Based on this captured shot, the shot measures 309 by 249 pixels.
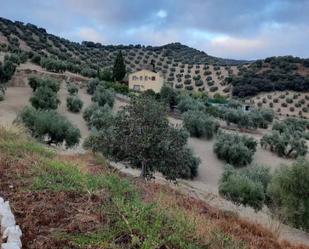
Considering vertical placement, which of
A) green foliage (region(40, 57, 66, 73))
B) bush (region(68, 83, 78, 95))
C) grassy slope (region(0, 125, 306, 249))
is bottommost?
bush (region(68, 83, 78, 95))

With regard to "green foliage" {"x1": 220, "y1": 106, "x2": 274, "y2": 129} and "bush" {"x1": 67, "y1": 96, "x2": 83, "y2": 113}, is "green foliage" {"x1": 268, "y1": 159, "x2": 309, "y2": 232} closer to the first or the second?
"bush" {"x1": 67, "y1": 96, "x2": 83, "y2": 113}

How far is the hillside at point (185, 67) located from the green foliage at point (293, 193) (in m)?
54.1

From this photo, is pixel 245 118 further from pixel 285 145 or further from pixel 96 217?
pixel 96 217

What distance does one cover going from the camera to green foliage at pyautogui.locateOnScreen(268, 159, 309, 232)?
1446 centimetres

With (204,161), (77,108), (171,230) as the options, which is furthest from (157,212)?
(77,108)

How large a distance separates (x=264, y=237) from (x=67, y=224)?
10.8 ft

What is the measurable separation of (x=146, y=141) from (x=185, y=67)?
8889cm

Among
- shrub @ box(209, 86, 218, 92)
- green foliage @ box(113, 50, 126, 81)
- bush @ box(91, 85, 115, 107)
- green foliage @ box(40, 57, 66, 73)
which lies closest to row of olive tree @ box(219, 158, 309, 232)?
bush @ box(91, 85, 115, 107)

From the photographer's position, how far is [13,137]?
393 inches

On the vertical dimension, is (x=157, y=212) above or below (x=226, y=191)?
above

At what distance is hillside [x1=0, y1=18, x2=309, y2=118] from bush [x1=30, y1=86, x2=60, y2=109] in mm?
19454

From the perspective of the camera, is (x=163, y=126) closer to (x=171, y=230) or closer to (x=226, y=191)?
(x=226, y=191)

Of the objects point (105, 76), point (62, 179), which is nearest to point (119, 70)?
point (105, 76)

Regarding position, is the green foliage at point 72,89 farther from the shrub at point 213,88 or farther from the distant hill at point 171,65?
the shrub at point 213,88
